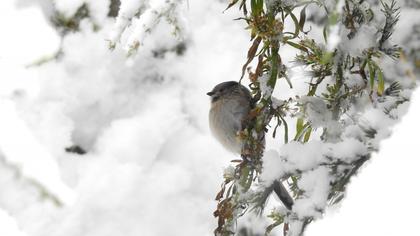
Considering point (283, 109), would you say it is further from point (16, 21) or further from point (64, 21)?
point (64, 21)

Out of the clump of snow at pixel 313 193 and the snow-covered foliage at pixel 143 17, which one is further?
the snow-covered foliage at pixel 143 17

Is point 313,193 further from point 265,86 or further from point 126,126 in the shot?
point 126,126

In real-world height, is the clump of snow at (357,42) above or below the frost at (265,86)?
below

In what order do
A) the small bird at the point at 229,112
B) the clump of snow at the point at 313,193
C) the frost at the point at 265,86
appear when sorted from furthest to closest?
the small bird at the point at 229,112, the frost at the point at 265,86, the clump of snow at the point at 313,193

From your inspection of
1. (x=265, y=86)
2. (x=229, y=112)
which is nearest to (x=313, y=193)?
(x=265, y=86)

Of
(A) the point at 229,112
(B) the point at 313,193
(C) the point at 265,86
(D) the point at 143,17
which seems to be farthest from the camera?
(A) the point at 229,112

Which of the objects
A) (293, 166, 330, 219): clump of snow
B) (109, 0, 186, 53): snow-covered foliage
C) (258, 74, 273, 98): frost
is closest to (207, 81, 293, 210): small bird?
(109, 0, 186, 53): snow-covered foliage

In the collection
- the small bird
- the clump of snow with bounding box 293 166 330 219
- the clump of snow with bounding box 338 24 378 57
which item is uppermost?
the small bird

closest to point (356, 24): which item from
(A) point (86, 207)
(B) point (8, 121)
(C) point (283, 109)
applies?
(C) point (283, 109)

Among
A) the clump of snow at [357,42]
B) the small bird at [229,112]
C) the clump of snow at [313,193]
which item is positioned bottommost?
the clump of snow at [313,193]

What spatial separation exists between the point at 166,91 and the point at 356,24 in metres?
3.33

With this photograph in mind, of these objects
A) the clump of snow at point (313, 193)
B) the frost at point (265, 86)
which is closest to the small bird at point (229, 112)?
the frost at point (265, 86)

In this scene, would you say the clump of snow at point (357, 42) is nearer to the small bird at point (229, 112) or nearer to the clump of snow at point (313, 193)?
the clump of snow at point (313, 193)

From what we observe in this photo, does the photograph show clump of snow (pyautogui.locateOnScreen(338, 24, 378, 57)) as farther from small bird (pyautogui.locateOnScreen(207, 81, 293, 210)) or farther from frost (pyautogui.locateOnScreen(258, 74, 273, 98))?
small bird (pyautogui.locateOnScreen(207, 81, 293, 210))
